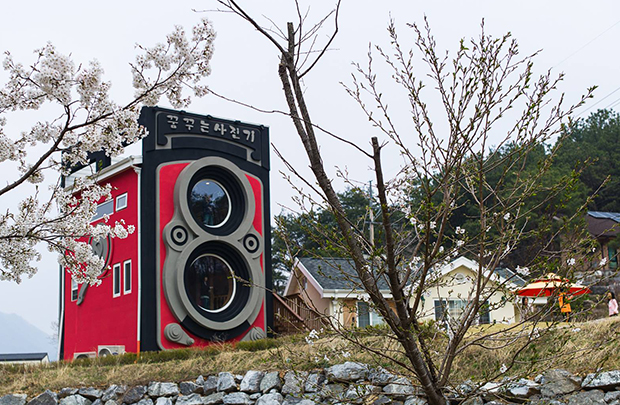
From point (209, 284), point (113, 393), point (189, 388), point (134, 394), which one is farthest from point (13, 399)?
point (209, 284)

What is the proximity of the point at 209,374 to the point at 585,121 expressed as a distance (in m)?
32.1

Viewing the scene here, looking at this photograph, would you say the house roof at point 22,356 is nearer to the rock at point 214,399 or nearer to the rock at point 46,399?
the rock at point 46,399

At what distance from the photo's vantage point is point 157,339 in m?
A: 12.2

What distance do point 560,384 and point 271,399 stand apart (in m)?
4.11

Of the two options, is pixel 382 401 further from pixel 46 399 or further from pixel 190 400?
pixel 46 399

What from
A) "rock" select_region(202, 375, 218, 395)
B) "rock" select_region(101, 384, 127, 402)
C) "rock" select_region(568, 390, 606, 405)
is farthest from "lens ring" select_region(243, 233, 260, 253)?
"rock" select_region(568, 390, 606, 405)

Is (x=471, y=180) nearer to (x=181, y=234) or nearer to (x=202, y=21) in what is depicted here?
(x=202, y=21)

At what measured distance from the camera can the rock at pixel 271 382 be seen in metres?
9.42

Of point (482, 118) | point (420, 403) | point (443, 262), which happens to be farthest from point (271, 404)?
point (482, 118)

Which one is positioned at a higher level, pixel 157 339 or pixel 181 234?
pixel 181 234

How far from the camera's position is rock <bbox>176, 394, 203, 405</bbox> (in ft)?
31.6

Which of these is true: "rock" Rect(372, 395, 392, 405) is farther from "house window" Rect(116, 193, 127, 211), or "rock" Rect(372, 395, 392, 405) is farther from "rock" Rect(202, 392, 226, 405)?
"house window" Rect(116, 193, 127, 211)

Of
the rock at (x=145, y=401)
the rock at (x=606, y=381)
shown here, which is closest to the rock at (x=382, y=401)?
the rock at (x=606, y=381)

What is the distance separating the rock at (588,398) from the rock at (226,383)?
4912 millimetres
